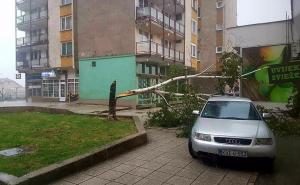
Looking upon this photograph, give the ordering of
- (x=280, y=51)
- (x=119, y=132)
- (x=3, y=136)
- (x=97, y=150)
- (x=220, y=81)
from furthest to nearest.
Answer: (x=280, y=51) → (x=220, y=81) → (x=119, y=132) → (x=3, y=136) → (x=97, y=150)

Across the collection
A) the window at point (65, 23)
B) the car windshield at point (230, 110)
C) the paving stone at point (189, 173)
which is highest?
the window at point (65, 23)

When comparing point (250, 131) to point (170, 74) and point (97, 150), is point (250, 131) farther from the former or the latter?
point (170, 74)

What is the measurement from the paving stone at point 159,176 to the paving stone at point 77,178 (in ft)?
4.23

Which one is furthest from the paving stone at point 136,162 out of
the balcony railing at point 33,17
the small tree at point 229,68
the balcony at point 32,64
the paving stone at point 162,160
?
the balcony railing at point 33,17

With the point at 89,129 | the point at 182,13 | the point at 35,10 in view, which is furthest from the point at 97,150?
the point at 35,10

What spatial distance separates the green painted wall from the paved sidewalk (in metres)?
17.9

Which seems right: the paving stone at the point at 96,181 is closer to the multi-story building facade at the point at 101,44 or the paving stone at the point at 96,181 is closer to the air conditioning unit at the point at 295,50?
the air conditioning unit at the point at 295,50

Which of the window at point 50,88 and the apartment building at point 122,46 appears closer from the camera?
the apartment building at point 122,46

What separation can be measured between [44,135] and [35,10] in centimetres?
3394

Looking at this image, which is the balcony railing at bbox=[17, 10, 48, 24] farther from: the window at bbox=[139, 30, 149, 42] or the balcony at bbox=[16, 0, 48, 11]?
the window at bbox=[139, 30, 149, 42]

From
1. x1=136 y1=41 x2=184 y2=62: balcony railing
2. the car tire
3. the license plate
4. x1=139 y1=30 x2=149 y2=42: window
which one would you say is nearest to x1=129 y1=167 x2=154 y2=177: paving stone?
the license plate

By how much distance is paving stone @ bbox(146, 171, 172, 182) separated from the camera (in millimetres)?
6316

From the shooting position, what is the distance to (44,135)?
9.72 m

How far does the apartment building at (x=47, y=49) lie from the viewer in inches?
1391
